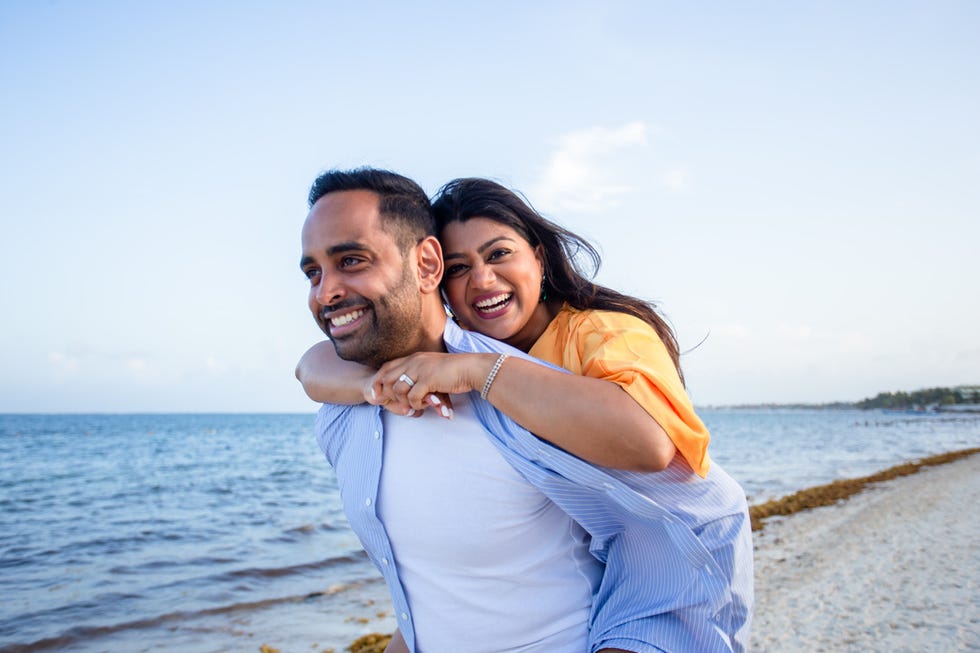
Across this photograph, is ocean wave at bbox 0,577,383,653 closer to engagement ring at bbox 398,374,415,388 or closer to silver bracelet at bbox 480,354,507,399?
engagement ring at bbox 398,374,415,388

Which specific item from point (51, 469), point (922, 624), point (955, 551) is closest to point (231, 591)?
point (922, 624)

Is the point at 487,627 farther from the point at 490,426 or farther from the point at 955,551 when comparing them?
the point at 955,551

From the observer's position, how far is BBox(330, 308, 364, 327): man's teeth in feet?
7.62

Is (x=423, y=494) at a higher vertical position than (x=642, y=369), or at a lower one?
lower

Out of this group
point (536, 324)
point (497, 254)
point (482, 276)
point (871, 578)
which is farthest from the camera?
point (871, 578)

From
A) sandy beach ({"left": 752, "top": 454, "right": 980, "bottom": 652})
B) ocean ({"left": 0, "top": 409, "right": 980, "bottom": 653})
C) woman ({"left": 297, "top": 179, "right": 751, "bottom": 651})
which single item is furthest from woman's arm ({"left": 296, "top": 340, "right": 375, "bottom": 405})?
sandy beach ({"left": 752, "top": 454, "right": 980, "bottom": 652})

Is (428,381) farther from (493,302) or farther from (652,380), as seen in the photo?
(493,302)

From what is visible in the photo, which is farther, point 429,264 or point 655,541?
point 429,264

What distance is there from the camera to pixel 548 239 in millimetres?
3266

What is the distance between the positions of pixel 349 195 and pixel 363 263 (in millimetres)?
261

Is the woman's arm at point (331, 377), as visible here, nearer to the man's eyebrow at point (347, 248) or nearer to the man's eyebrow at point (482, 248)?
the man's eyebrow at point (347, 248)

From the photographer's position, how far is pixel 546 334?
2914mm

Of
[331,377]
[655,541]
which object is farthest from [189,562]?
[655,541]

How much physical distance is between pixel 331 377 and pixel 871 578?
8.09 meters
